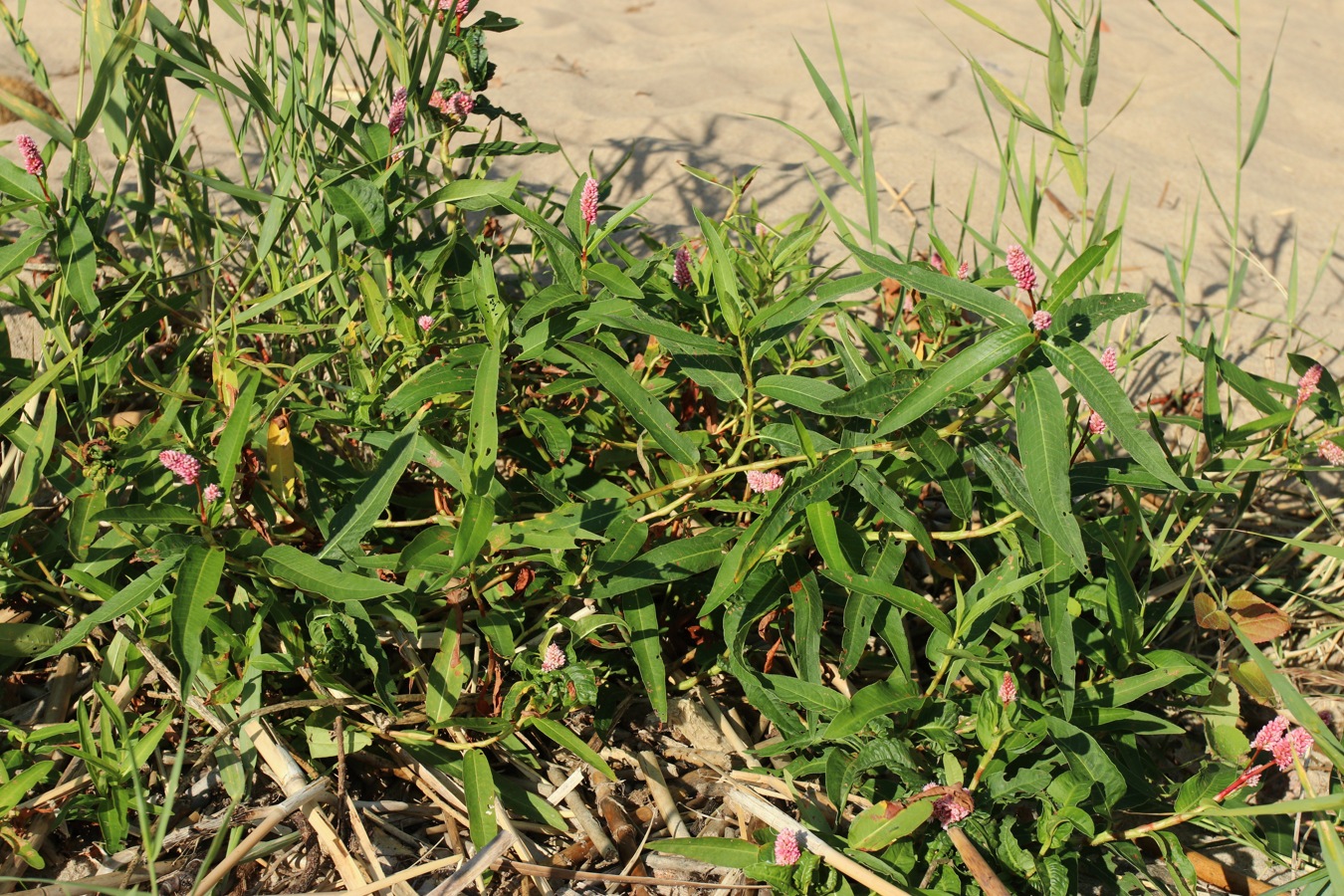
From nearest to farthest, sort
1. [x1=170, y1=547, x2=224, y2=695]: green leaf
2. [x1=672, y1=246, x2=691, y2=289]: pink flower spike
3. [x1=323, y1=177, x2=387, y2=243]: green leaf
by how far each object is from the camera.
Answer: [x1=170, y1=547, x2=224, y2=695]: green leaf → [x1=323, y1=177, x2=387, y2=243]: green leaf → [x1=672, y1=246, x2=691, y2=289]: pink flower spike

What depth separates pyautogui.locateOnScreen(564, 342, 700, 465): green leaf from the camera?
60.7 inches

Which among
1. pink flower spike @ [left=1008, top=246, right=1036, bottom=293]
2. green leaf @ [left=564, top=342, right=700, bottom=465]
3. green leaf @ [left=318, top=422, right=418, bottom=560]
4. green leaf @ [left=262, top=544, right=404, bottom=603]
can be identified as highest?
pink flower spike @ [left=1008, top=246, right=1036, bottom=293]

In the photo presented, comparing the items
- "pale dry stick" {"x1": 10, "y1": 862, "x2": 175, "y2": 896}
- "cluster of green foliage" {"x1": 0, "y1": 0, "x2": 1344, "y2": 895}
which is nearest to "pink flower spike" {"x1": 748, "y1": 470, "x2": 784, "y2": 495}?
"cluster of green foliage" {"x1": 0, "y1": 0, "x2": 1344, "y2": 895}

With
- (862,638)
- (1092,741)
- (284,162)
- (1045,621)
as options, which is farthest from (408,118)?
(1092,741)

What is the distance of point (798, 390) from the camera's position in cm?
154

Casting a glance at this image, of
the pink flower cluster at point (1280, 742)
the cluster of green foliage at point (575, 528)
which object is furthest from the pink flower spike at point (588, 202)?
the pink flower cluster at point (1280, 742)

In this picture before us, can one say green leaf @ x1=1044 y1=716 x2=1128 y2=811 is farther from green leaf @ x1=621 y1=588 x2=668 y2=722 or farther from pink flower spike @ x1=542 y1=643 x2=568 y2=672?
pink flower spike @ x1=542 y1=643 x2=568 y2=672

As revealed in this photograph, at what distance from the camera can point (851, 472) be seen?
142 cm

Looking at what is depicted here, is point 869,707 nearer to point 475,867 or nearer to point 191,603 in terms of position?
point 475,867

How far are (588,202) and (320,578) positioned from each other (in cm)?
66

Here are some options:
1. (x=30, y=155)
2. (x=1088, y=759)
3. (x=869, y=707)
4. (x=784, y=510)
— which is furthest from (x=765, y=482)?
(x=30, y=155)

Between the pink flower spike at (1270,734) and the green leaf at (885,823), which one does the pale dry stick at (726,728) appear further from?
the pink flower spike at (1270,734)

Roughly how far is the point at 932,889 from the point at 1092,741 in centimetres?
29

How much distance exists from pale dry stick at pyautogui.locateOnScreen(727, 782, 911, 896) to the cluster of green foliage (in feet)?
0.10
